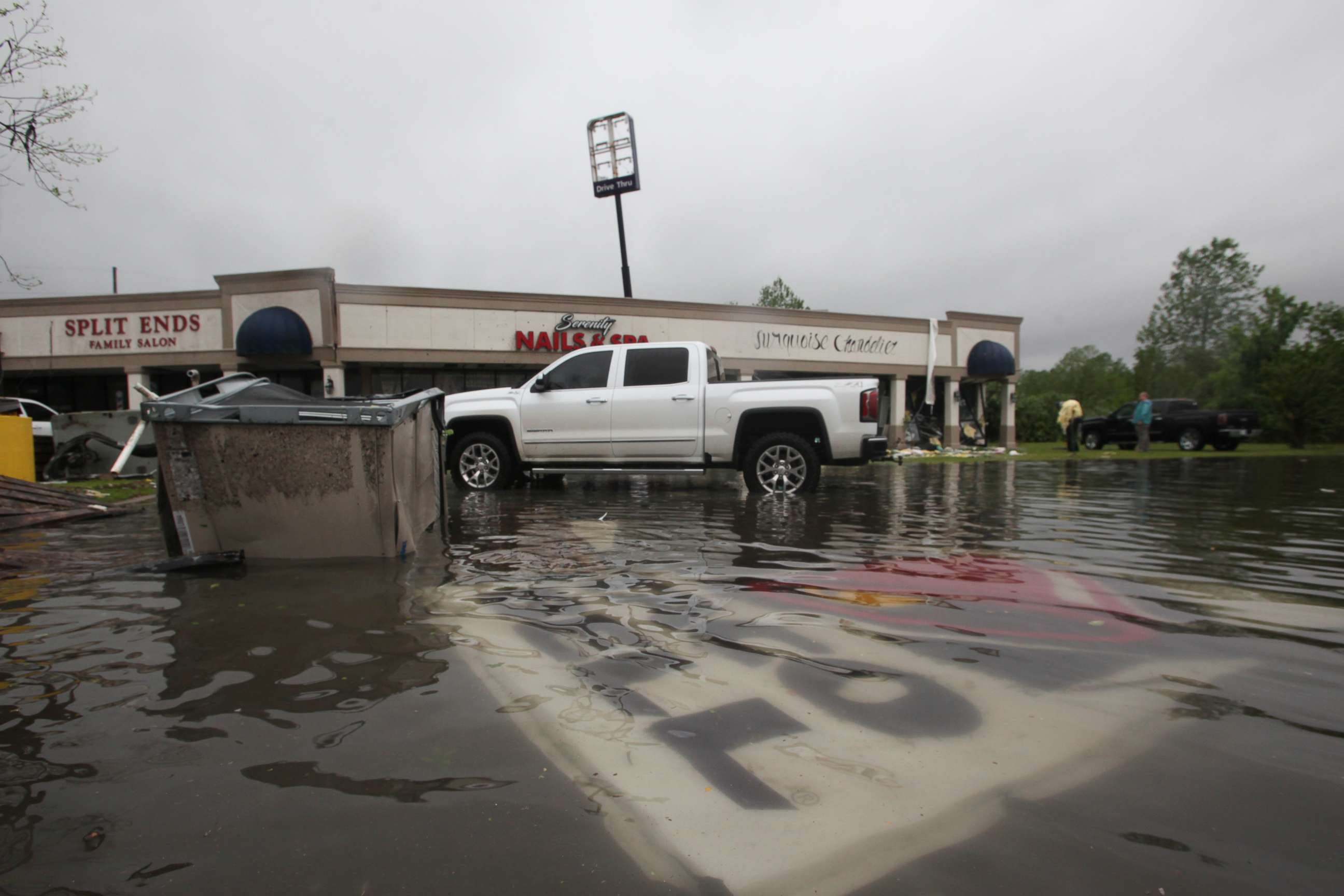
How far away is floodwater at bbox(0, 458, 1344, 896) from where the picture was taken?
5.76 ft

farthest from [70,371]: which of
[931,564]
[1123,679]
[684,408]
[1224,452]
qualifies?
[1224,452]

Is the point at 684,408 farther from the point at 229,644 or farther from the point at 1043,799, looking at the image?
the point at 1043,799

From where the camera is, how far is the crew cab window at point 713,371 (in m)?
9.33

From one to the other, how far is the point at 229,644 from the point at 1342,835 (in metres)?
4.06

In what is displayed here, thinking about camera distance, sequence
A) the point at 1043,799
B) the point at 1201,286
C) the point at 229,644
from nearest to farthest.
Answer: the point at 1043,799, the point at 229,644, the point at 1201,286

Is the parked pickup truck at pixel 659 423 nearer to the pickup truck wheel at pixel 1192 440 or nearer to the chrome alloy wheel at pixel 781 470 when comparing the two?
the chrome alloy wheel at pixel 781 470

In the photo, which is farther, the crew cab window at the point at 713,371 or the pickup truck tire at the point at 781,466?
the crew cab window at the point at 713,371

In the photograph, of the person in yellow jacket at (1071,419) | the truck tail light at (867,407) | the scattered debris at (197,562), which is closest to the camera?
the scattered debris at (197,562)

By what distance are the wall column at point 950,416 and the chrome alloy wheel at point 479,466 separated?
23745 mm

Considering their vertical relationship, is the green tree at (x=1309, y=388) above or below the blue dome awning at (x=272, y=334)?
below

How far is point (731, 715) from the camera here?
8.39 feet

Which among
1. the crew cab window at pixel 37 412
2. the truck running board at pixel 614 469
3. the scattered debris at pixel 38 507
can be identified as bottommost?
the scattered debris at pixel 38 507

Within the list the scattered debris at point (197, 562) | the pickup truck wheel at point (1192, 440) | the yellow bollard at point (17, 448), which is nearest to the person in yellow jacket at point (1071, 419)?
the pickup truck wheel at point (1192, 440)

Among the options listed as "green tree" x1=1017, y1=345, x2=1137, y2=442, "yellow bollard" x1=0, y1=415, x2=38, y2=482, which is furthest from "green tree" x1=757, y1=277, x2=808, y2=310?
"yellow bollard" x1=0, y1=415, x2=38, y2=482
